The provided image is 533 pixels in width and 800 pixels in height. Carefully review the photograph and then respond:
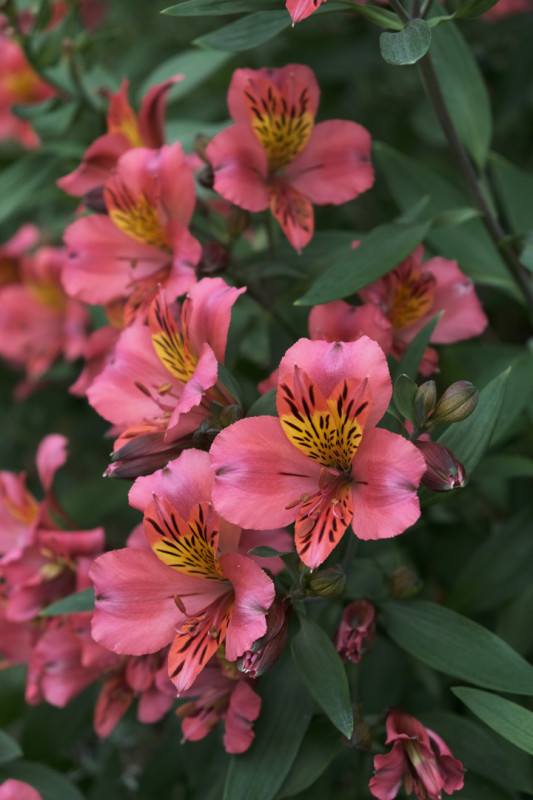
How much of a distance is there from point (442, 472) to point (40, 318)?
3.70 ft

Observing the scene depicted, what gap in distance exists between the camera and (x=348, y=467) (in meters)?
0.78

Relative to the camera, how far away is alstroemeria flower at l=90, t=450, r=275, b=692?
76 cm

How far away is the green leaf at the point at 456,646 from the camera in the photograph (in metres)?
0.84

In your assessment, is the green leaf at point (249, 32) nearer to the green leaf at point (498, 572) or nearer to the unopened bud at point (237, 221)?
the unopened bud at point (237, 221)

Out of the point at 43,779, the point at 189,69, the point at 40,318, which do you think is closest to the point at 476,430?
the point at 43,779

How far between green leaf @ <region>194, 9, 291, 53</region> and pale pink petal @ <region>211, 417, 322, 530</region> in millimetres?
483

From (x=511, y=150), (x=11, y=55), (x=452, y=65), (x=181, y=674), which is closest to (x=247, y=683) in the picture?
(x=181, y=674)

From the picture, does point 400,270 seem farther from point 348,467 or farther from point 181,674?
point 181,674

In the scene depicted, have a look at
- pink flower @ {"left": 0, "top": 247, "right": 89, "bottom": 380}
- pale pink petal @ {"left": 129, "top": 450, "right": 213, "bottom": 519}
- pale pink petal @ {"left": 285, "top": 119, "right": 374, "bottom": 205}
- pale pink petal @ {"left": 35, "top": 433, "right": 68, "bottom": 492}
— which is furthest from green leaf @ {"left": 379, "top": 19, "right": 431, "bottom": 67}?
pink flower @ {"left": 0, "top": 247, "right": 89, "bottom": 380}

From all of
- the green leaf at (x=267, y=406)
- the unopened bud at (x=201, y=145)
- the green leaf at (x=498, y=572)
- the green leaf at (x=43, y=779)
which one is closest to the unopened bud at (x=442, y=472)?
the green leaf at (x=267, y=406)

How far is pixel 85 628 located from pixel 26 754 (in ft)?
1.08

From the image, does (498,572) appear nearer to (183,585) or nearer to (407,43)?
(183,585)

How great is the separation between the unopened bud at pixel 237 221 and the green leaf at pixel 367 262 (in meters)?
0.14

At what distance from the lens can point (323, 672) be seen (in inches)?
33.1
